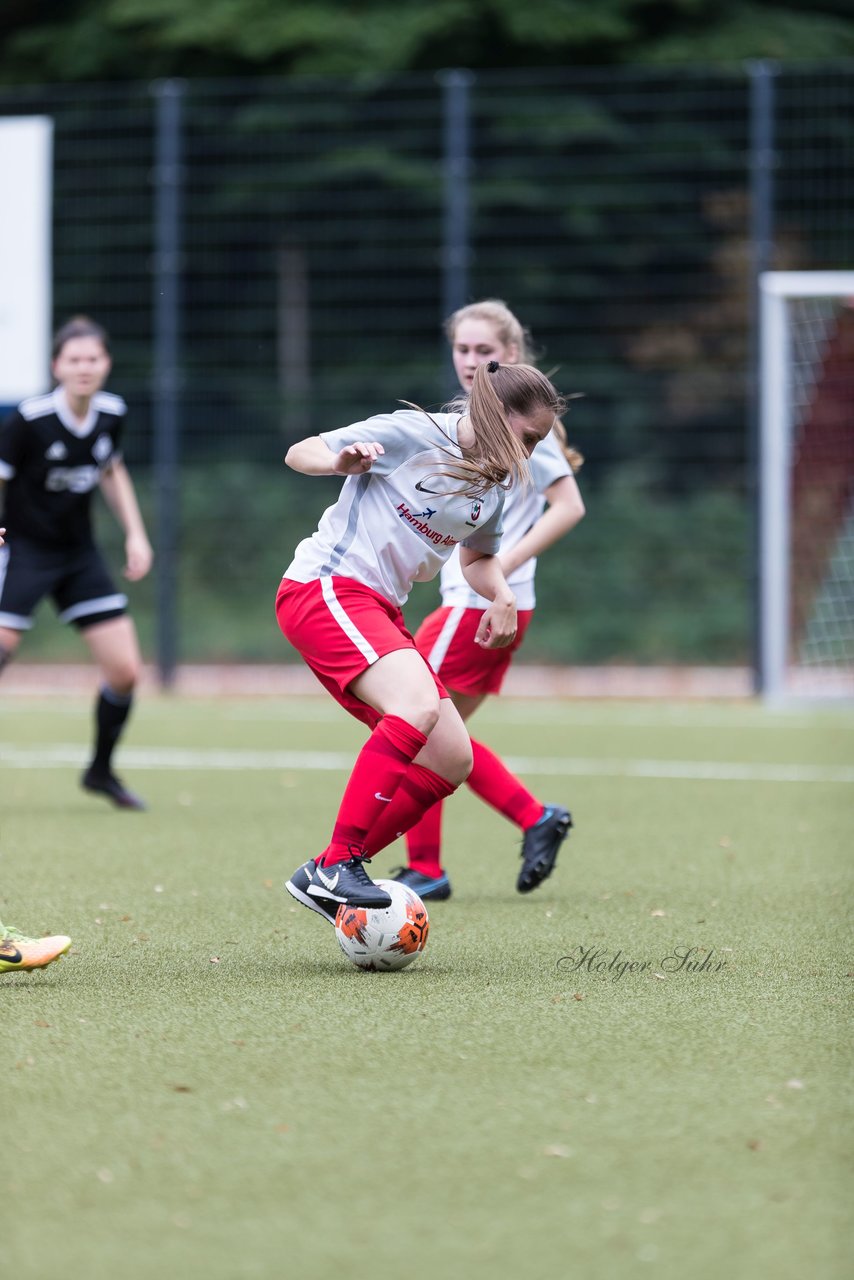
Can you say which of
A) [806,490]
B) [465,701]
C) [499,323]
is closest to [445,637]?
[465,701]

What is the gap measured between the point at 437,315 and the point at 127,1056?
11.9 m

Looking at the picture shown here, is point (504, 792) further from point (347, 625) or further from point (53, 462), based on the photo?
point (53, 462)

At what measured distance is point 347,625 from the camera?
4574 mm

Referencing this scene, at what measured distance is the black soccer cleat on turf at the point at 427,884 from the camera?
5652 mm

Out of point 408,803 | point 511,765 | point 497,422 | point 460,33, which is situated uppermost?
point 460,33

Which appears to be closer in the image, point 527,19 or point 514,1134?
point 514,1134

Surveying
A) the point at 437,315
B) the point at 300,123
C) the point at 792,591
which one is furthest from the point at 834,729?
the point at 300,123

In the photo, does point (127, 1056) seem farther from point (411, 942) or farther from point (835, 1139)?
point (835, 1139)

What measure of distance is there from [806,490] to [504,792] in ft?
28.8

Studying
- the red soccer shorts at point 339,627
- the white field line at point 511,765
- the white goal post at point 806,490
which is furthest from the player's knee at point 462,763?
the white goal post at point 806,490

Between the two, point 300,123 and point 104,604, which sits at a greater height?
point 300,123

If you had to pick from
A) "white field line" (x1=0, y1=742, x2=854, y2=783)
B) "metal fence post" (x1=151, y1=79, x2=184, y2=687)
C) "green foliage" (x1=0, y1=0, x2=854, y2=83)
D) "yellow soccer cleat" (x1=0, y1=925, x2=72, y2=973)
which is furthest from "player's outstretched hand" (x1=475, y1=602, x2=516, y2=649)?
"green foliage" (x1=0, y1=0, x2=854, y2=83)

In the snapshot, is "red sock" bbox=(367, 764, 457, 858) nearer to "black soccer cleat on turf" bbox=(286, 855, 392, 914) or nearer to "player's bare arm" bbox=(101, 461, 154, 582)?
"black soccer cleat on turf" bbox=(286, 855, 392, 914)

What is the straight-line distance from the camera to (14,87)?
66.5ft
